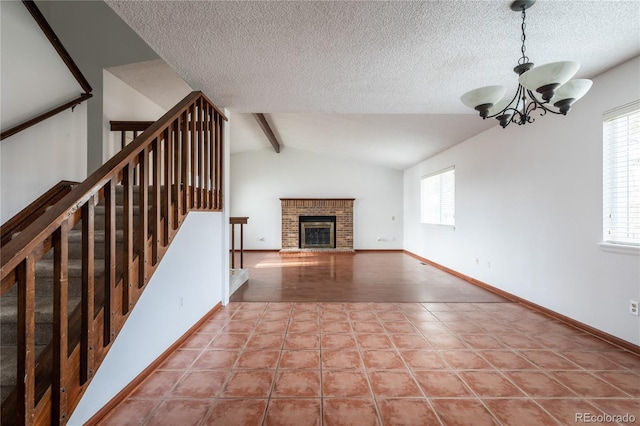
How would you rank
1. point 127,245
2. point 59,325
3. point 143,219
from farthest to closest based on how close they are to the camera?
point 143,219 < point 127,245 < point 59,325

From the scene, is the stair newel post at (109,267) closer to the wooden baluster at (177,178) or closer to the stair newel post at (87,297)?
the stair newel post at (87,297)

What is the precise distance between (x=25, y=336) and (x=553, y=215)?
4170mm

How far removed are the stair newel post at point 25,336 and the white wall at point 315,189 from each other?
728 cm

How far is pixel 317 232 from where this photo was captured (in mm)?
8406

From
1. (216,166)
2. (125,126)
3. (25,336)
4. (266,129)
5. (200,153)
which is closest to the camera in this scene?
(25,336)

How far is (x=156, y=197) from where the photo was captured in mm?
1990

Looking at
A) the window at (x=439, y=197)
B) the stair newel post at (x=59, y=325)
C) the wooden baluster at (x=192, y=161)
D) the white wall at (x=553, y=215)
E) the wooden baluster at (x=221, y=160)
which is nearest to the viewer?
the stair newel post at (x=59, y=325)

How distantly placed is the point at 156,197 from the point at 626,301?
12.5ft

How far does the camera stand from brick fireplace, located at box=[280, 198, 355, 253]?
830 cm

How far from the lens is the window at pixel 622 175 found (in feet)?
7.55

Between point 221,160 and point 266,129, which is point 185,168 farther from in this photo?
point 266,129

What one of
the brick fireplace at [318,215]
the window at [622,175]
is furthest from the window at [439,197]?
the window at [622,175]

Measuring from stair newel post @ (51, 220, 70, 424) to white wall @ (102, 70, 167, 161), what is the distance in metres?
2.85

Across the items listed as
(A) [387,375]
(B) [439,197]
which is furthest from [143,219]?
(B) [439,197]
